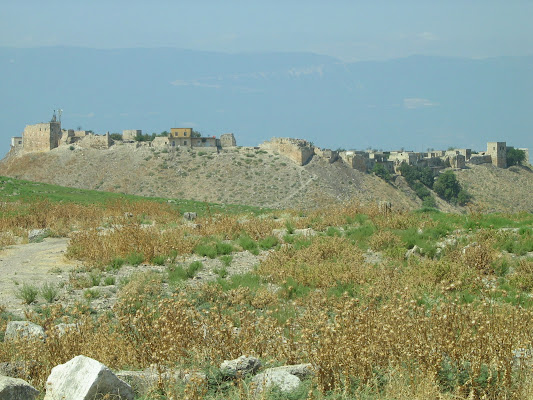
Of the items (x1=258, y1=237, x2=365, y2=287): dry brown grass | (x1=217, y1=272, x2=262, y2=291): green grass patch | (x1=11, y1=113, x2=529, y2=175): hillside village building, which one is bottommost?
(x1=11, y1=113, x2=529, y2=175): hillside village building

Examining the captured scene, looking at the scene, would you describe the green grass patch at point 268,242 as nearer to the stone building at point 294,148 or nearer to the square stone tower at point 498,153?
the stone building at point 294,148

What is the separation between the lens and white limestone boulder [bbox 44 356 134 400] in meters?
5.39

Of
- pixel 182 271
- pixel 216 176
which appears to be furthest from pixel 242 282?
pixel 216 176

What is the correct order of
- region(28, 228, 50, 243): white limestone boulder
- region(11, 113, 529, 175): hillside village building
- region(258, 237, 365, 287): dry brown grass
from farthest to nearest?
region(11, 113, 529, 175): hillside village building < region(28, 228, 50, 243): white limestone boulder < region(258, 237, 365, 287): dry brown grass

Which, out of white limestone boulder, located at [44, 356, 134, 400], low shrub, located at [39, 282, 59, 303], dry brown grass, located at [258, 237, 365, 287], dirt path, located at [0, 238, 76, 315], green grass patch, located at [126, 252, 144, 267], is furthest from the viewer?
green grass patch, located at [126, 252, 144, 267]

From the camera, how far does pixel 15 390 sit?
18.2ft

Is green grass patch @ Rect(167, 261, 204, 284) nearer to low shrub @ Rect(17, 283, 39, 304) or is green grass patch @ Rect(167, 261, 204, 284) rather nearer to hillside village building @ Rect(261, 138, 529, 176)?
low shrub @ Rect(17, 283, 39, 304)

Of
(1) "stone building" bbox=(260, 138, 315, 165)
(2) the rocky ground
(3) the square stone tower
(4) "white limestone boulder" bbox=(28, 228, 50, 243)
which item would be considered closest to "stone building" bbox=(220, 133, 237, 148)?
(1) "stone building" bbox=(260, 138, 315, 165)

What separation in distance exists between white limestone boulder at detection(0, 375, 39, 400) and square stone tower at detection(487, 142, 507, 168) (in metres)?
104

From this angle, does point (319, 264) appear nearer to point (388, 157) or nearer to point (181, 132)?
point (181, 132)

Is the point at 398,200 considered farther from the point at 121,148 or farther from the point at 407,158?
the point at 121,148

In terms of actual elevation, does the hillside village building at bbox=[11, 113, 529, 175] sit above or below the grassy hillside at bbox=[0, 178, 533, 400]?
below

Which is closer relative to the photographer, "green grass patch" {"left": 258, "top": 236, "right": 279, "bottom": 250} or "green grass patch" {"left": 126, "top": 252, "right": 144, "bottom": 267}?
"green grass patch" {"left": 126, "top": 252, "right": 144, "bottom": 267}

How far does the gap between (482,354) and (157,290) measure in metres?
6.50
